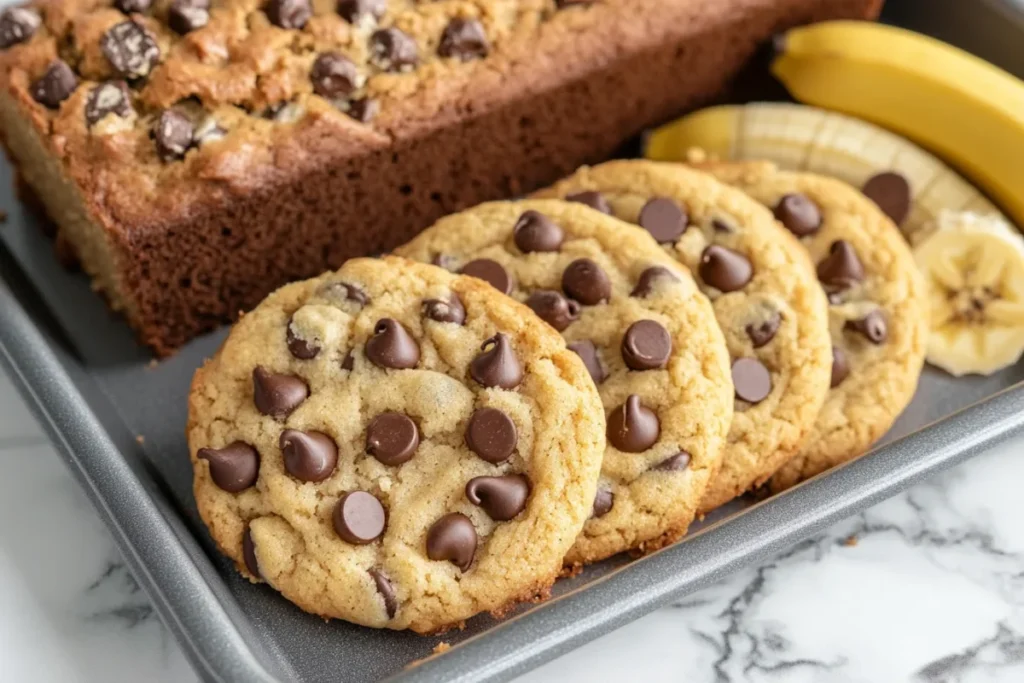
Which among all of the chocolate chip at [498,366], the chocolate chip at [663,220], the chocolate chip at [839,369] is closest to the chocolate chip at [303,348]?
the chocolate chip at [498,366]

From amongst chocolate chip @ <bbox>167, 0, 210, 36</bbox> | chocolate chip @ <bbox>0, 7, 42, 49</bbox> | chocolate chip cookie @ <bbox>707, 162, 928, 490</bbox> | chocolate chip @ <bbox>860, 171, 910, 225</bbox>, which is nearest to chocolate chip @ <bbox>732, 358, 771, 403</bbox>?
chocolate chip cookie @ <bbox>707, 162, 928, 490</bbox>

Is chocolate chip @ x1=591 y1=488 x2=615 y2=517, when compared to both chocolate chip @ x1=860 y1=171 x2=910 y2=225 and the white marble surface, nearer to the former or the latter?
the white marble surface

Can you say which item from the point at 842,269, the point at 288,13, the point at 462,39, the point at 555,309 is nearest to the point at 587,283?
the point at 555,309

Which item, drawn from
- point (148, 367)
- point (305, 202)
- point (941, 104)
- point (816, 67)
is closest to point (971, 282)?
point (941, 104)

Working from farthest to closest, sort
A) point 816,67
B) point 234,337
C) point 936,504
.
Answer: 1. point 816,67
2. point 936,504
3. point 234,337

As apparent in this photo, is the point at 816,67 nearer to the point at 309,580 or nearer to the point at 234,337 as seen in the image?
the point at 234,337

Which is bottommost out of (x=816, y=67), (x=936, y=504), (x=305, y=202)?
(x=936, y=504)
